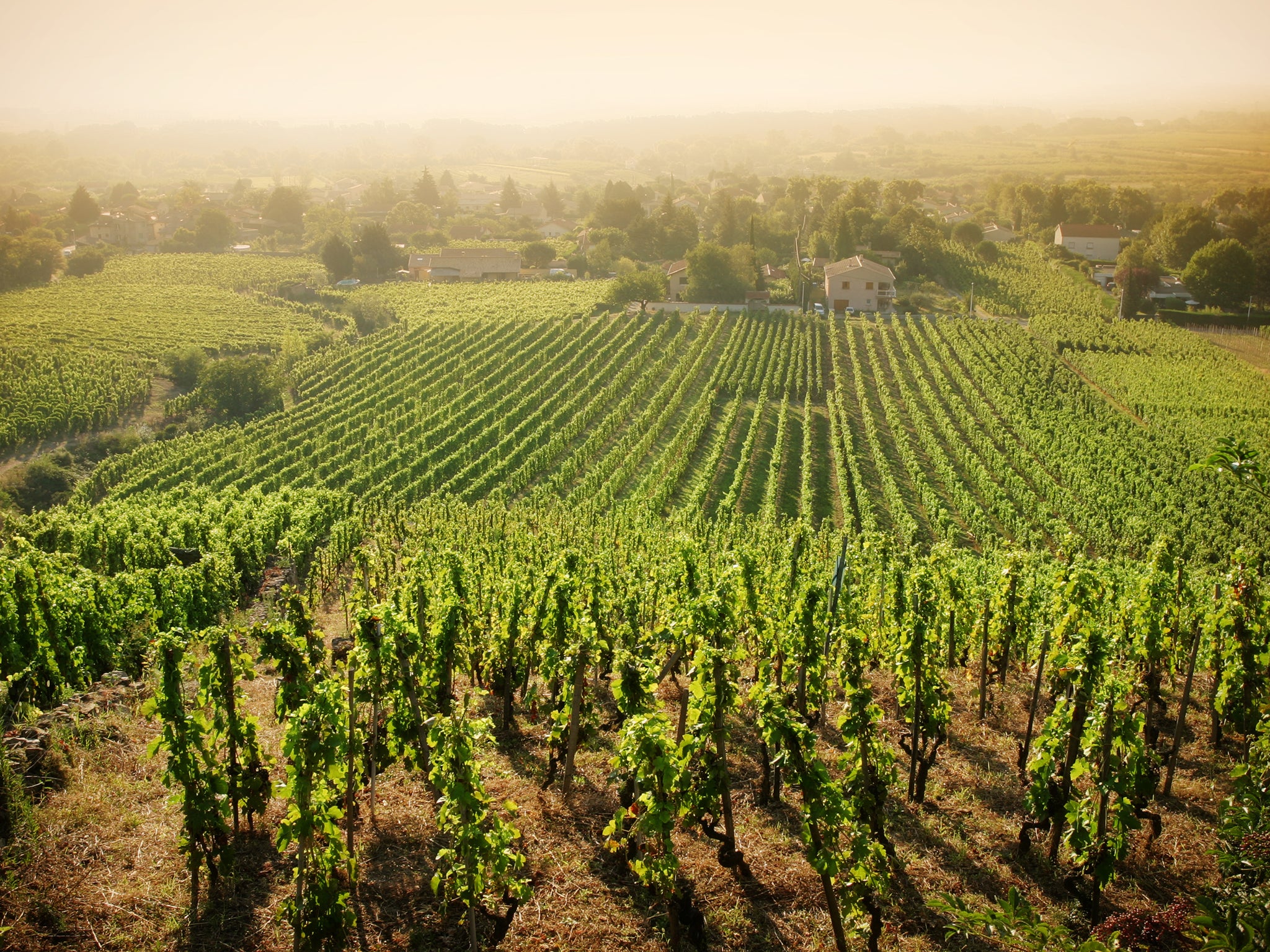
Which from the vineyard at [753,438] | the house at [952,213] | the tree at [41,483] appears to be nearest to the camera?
the vineyard at [753,438]

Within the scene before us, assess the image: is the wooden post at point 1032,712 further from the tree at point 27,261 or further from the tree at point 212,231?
the tree at point 212,231

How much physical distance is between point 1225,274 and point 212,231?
303 feet

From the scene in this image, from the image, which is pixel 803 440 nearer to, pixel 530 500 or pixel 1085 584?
pixel 530 500

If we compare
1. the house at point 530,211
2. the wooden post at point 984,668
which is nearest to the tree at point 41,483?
the wooden post at point 984,668

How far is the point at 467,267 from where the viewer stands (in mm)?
70750

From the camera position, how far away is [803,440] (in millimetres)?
34688

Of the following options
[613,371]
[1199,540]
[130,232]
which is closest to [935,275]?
[613,371]

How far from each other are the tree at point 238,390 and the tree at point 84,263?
3968 centimetres

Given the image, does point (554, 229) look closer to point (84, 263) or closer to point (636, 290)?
point (636, 290)

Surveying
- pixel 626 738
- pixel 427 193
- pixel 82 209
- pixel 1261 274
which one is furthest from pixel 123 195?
pixel 626 738

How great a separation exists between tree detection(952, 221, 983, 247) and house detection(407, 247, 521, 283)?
39.8 m

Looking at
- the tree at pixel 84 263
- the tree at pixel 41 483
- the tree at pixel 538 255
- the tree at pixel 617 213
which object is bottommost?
the tree at pixel 41 483

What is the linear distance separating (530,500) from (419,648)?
19.9 meters

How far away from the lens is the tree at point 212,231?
87.4 metres
